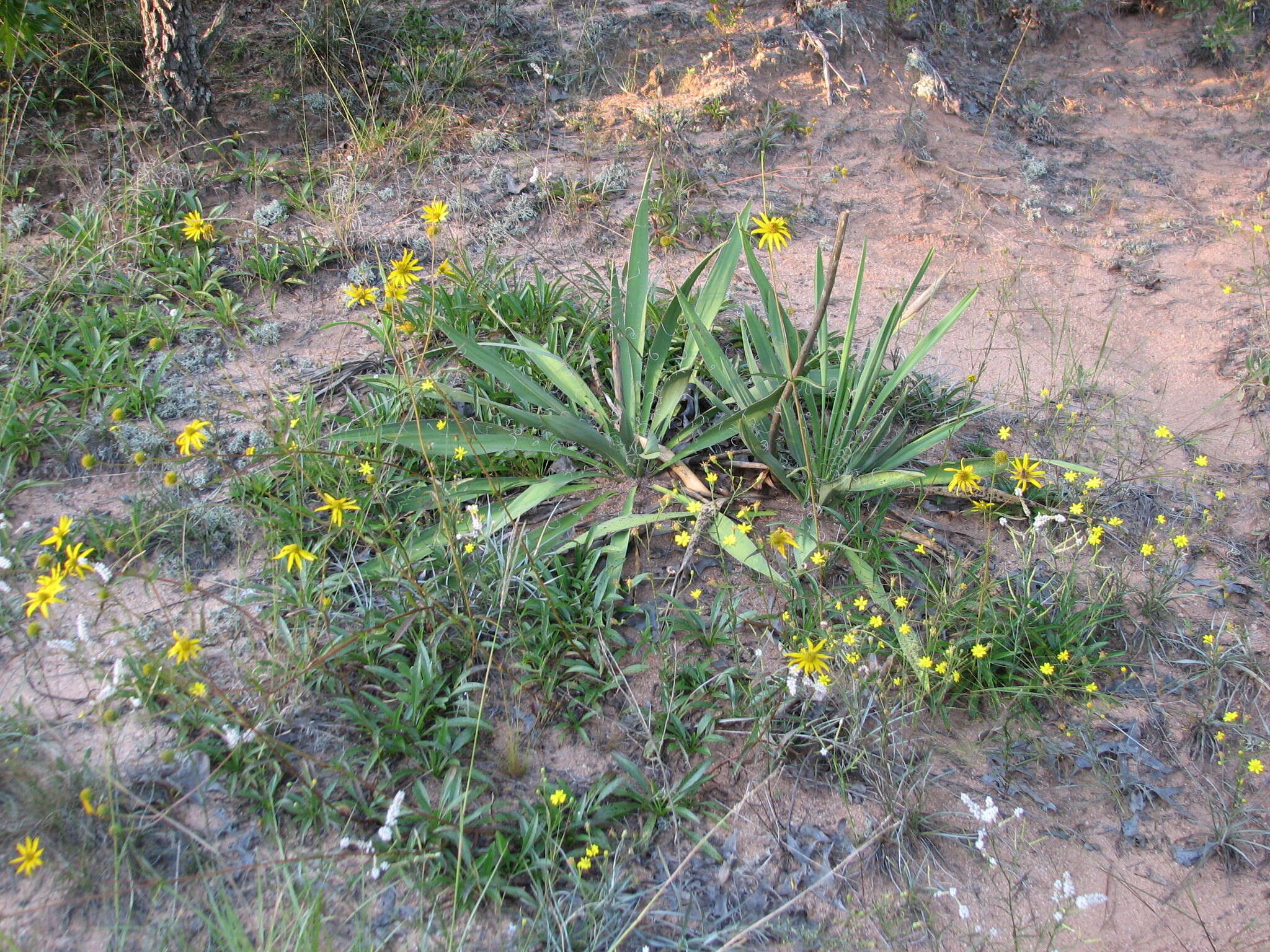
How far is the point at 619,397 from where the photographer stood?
306cm

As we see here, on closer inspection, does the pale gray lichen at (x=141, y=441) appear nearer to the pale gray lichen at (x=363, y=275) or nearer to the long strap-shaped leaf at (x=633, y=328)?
the pale gray lichen at (x=363, y=275)

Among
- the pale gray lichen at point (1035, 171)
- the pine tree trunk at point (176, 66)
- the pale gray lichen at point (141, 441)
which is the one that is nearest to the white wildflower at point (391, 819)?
the pale gray lichen at point (141, 441)

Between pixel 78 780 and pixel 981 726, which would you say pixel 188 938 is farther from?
pixel 981 726

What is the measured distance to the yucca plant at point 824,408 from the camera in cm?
286

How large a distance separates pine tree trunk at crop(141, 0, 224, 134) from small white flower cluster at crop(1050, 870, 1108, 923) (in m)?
4.51

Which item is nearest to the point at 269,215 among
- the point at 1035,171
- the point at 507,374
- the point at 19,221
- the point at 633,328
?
the point at 19,221

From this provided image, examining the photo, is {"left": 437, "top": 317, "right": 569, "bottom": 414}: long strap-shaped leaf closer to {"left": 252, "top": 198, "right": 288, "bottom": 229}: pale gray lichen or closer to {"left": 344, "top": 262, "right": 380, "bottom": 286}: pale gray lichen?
{"left": 344, "top": 262, "right": 380, "bottom": 286}: pale gray lichen

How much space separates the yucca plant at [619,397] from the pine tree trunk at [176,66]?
6.16ft

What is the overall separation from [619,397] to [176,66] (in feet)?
9.08

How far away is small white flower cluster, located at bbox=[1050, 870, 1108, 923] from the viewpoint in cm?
189

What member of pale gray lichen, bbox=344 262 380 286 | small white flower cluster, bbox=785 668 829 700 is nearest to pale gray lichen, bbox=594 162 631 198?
pale gray lichen, bbox=344 262 380 286

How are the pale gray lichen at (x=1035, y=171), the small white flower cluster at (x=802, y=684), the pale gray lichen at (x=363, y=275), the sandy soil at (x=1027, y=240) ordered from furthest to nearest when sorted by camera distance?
the pale gray lichen at (x=1035, y=171) → the pale gray lichen at (x=363, y=275) → the sandy soil at (x=1027, y=240) → the small white flower cluster at (x=802, y=684)

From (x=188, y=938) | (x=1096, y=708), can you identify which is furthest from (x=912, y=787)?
(x=188, y=938)

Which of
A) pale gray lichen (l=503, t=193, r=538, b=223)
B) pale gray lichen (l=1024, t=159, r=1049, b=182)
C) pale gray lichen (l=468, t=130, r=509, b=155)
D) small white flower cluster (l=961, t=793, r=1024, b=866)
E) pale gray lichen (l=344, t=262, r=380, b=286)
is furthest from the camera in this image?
pale gray lichen (l=1024, t=159, r=1049, b=182)
